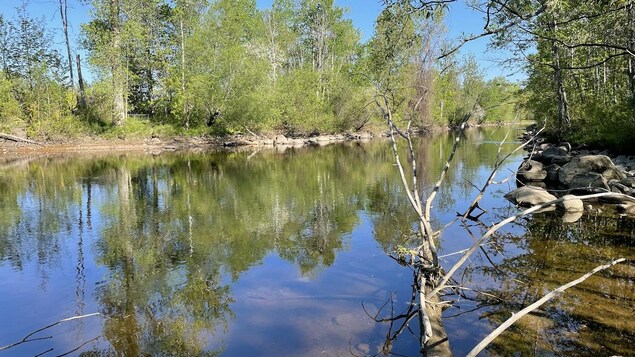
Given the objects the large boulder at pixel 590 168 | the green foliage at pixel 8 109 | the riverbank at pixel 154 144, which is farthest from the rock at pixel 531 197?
the green foliage at pixel 8 109

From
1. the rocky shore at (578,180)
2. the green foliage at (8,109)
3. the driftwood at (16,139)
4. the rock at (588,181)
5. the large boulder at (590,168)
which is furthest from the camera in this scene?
the driftwood at (16,139)

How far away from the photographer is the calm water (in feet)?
19.1

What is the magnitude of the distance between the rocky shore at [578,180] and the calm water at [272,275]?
2.61ft

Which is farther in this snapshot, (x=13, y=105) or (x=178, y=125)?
(x=178, y=125)

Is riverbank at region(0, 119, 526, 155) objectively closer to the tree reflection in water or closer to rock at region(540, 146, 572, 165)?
rock at region(540, 146, 572, 165)

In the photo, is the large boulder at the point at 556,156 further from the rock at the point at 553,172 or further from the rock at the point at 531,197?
the rock at the point at 531,197

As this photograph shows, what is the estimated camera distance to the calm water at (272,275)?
19.1ft

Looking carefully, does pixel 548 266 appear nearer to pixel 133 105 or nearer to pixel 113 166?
pixel 113 166

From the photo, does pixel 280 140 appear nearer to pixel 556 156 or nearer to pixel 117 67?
pixel 117 67

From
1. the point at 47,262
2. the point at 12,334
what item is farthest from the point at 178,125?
the point at 12,334

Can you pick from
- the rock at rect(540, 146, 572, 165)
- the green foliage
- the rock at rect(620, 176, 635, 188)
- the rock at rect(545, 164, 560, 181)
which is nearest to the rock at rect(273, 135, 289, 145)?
the green foliage

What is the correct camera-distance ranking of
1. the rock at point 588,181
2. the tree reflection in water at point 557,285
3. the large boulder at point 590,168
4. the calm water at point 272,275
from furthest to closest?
the large boulder at point 590,168 < the rock at point 588,181 < the calm water at point 272,275 < the tree reflection in water at point 557,285

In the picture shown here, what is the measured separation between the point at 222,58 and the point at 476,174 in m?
27.1

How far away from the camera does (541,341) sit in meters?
5.45
